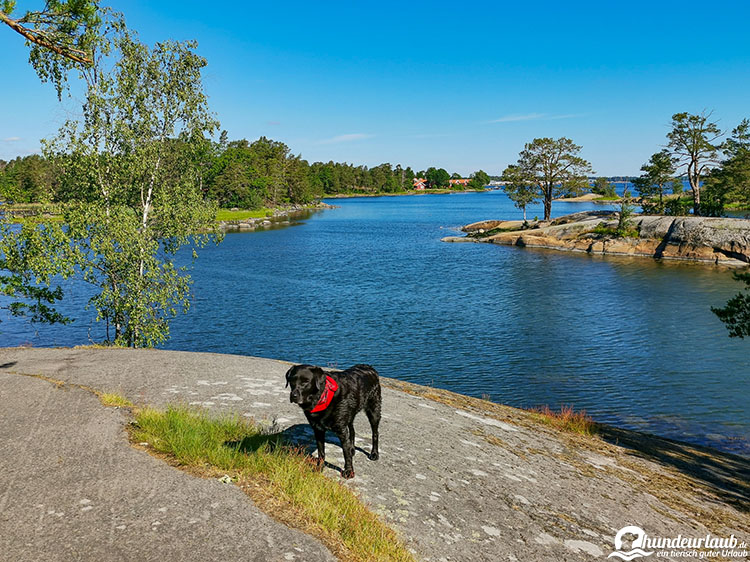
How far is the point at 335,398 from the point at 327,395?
12.4 inches

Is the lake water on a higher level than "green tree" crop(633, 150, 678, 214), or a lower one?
lower

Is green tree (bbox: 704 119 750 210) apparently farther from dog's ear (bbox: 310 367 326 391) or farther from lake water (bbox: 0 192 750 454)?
dog's ear (bbox: 310 367 326 391)

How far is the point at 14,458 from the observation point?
8336 millimetres

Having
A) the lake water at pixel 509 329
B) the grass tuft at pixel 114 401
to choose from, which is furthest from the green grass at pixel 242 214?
the grass tuft at pixel 114 401

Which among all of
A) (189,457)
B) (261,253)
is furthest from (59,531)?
(261,253)

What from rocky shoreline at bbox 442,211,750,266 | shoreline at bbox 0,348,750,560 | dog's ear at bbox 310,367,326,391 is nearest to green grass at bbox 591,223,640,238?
rocky shoreline at bbox 442,211,750,266

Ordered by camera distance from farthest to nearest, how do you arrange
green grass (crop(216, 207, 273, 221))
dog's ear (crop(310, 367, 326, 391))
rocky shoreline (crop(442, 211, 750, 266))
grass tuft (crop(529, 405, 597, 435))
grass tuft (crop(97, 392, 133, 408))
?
1. green grass (crop(216, 207, 273, 221))
2. rocky shoreline (crop(442, 211, 750, 266))
3. grass tuft (crop(529, 405, 597, 435))
4. grass tuft (crop(97, 392, 133, 408))
5. dog's ear (crop(310, 367, 326, 391))

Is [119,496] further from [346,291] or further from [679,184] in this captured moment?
[679,184]

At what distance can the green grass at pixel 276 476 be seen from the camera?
673 centimetres

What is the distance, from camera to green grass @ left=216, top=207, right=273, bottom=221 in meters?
131

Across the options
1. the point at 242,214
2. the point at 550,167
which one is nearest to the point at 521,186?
the point at 550,167

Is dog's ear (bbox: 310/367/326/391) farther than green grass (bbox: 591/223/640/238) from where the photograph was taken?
No

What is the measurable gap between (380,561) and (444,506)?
251 centimetres

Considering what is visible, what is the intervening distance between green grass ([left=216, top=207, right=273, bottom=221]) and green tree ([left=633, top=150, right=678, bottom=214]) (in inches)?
3632
